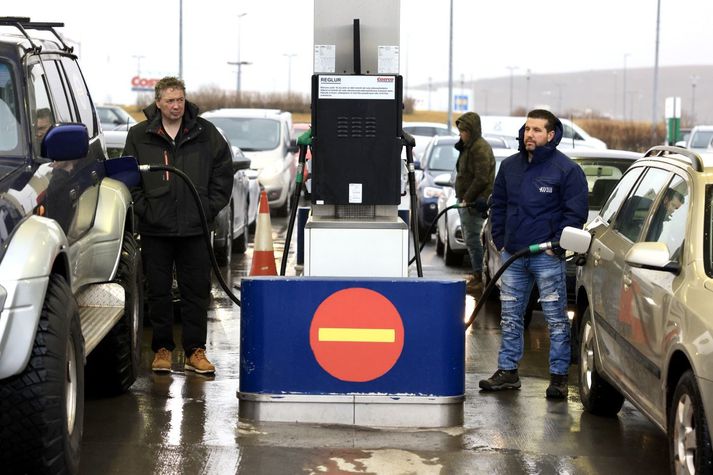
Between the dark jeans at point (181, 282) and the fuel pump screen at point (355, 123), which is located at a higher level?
the fuel pump screen at point (355, 123)

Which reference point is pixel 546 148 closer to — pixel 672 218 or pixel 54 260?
pixel 672 218

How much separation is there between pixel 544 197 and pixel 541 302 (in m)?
0.69

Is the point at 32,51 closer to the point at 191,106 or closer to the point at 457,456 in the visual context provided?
the point at 191,106

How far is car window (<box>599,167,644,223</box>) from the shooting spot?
8258mm

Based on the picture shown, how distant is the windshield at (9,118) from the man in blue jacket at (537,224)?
3302mm

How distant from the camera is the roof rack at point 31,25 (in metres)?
7.68

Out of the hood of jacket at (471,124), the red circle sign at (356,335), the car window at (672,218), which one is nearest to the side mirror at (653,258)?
the car window at (672,218)

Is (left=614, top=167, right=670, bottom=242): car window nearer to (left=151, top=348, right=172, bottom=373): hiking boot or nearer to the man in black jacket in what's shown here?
the man in black jacket

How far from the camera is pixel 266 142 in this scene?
23125 millimetres

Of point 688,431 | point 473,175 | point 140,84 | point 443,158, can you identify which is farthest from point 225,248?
point 140,84

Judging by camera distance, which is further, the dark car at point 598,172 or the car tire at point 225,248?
the car tire at point 225,248

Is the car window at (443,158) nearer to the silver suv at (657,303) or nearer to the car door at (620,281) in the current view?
the silver suv at (657,303)

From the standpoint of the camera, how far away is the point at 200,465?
6.79 meters

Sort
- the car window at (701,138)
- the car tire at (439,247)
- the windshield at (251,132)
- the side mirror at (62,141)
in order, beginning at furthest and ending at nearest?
the car window at (701,138) → the windshield at (251,132) → the car tire at (439,247) → the side mirror at (62,141)
